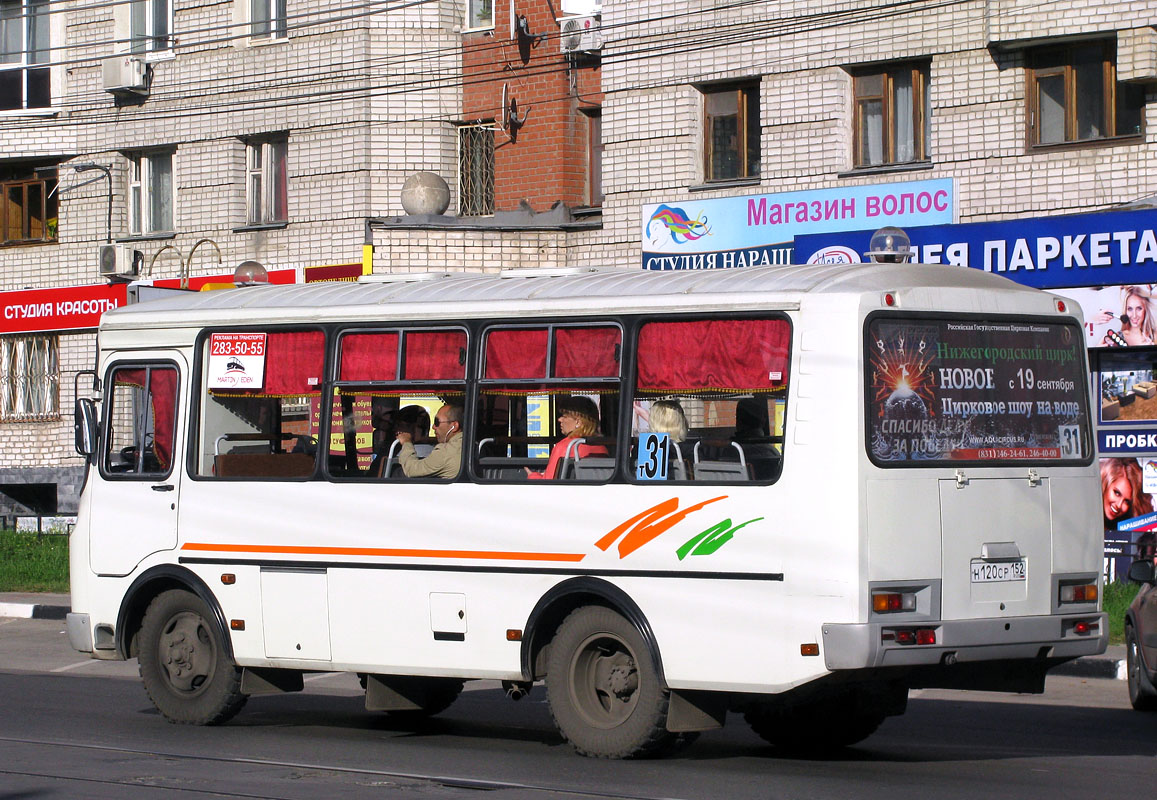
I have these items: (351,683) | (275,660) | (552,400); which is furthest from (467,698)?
(552,400)

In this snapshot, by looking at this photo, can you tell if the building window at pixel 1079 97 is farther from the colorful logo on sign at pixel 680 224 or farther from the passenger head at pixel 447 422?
the passenger head at pixel 447 422

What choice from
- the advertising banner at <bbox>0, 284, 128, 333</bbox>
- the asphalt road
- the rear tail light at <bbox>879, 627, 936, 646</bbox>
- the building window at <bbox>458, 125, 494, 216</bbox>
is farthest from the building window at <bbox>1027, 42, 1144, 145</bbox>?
the advertising banner at <bbox>0, 284, 128, 333</bbox>

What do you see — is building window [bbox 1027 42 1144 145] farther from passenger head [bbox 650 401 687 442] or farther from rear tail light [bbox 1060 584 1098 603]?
passenger head [bbox 650 401 687 442]

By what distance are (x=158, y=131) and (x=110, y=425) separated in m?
16.4

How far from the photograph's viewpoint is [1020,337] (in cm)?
961

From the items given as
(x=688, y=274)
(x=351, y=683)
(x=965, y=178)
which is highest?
(x=965, y=178)

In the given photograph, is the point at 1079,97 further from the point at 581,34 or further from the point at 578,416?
the point at 578,416

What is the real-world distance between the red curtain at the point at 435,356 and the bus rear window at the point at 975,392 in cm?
257

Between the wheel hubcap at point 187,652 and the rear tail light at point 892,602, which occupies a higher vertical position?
the rear tail light at point 892,602

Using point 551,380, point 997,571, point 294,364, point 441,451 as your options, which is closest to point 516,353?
point 551,380

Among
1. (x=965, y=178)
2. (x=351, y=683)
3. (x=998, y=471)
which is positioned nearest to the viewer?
(x=998, y=471)

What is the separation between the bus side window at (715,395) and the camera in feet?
30.2

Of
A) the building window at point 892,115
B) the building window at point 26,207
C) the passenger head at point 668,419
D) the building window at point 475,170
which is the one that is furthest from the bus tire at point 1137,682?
the building window at point 26,207

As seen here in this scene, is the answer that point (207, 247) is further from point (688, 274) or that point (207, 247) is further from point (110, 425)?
point (688, 274)
